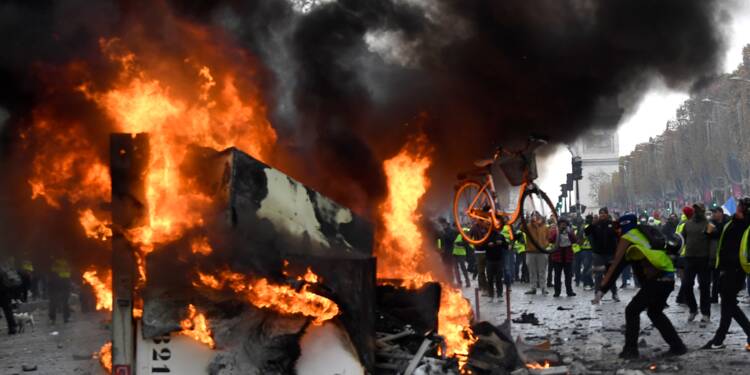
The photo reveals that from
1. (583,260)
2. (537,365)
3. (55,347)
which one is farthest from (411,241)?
(583,260)

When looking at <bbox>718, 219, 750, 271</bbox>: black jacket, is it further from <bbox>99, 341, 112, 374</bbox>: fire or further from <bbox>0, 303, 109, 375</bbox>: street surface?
<bbox>99, 341, 112, 374</bbox>: fire

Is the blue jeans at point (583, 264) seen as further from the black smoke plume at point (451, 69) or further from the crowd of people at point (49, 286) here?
the crowd of people at point (49, 286)

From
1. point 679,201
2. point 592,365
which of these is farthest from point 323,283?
point 679,201

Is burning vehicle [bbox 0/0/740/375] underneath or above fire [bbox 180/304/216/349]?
above

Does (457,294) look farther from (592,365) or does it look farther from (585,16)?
(585,16)

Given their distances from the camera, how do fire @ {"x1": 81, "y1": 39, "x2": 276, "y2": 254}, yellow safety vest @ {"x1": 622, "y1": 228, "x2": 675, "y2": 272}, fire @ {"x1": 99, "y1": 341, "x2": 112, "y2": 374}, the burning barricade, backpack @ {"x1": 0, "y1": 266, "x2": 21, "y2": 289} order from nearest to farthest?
the burning barricade
fire @ {"x1": 81, "y1": 39, "x2": 276, "y2": 254}
fire @ {"x1": 99, "y1": 341, "x2": 112, "y2": 374}
yellow safety vest @ {"x1": 622, "y1": 228, "x2": 675, "y2": 272}
backpack @ {"x1": 0, "y1": 266, "x2": 21, "y2": 289}

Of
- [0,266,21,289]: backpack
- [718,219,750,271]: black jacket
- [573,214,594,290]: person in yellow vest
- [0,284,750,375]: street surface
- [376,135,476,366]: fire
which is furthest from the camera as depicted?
[573,214,594,290]: person in yellow vest

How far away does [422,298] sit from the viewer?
8.28 metres

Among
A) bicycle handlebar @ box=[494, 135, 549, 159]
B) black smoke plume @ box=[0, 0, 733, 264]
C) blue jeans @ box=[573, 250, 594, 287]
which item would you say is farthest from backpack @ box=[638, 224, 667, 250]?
blue jeans @ box=[573, 250, 594, 287]

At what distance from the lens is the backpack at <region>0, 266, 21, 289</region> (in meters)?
15.3

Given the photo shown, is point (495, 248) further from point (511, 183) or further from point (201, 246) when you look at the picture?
point (201, 246)

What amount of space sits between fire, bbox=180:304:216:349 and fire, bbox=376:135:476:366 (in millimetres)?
2964

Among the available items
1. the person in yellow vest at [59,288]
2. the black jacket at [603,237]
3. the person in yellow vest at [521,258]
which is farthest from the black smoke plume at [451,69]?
the person in yellow vest at [521,258]

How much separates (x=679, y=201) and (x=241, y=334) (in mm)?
73727
